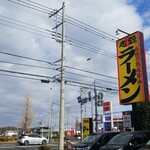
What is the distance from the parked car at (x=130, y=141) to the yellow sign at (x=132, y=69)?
20.5 feet

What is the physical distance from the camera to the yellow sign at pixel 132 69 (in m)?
22.4

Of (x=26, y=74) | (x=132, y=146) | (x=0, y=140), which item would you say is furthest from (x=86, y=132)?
(x=0, y=140)

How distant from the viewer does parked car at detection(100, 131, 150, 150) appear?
15445 millimetres

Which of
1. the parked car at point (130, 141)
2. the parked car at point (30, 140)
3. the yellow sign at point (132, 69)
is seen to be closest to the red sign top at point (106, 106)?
the parked car at point (30, 140)

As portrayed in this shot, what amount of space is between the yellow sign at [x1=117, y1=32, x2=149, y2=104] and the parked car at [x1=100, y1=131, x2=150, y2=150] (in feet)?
20.5

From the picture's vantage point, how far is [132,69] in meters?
23.1

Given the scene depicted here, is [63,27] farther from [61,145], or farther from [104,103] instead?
[104,103]

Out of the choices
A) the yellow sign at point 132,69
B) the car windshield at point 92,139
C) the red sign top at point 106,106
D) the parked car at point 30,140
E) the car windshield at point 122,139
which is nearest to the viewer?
the car windshield at point 122,139

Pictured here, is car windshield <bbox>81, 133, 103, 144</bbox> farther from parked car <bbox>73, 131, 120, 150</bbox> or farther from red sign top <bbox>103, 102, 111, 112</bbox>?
red sign top <bbox>103, 102, 111, 112</bbox>

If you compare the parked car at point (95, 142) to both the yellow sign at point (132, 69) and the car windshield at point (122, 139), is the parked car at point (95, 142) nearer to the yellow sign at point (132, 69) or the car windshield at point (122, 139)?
the car windshield at point (122, 139)

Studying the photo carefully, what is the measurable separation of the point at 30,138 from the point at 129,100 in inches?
938

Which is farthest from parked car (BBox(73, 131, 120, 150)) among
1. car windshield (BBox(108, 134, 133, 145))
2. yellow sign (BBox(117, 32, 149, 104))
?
yellow sign (BBox(117, 32, 149, 104))

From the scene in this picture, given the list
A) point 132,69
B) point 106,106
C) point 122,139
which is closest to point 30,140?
point 106,106

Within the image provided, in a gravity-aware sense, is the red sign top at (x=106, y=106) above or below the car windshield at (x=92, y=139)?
above
